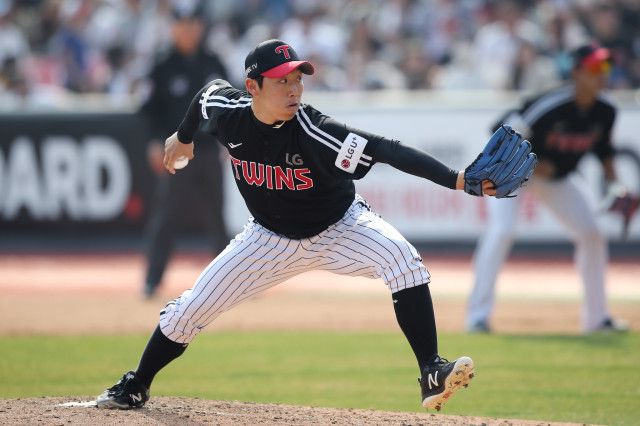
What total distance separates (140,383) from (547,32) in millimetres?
11713

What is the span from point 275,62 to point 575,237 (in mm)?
4863

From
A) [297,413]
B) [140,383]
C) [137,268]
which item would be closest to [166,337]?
[140,383]

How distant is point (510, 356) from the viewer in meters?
8.68

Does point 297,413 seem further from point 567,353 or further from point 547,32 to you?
point 547,32

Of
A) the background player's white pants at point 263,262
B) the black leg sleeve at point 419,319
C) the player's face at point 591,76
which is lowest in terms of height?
the black leg sleeve at point 419,319

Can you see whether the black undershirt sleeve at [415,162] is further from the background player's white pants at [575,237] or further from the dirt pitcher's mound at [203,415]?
the background player's white pants at [575,237]

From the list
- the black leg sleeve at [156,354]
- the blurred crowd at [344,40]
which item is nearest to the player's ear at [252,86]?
the black leg sleeve at [156,354]

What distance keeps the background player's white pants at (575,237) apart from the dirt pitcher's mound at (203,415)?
11.7 feet

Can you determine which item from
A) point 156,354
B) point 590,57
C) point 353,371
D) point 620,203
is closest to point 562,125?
point 590,57

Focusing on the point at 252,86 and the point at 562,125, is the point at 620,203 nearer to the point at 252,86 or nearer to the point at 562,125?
the point at 562,125

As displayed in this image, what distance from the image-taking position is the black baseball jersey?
9.45 m

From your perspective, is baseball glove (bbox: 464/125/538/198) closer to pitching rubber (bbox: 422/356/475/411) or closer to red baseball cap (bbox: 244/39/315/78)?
pitching rubber (bbox: 422/356/475/411)

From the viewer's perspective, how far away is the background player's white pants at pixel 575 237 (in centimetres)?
967

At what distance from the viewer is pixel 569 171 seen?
9703 mm
